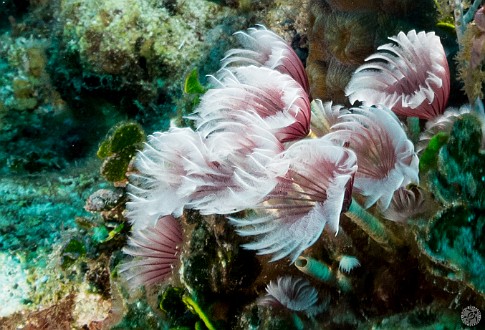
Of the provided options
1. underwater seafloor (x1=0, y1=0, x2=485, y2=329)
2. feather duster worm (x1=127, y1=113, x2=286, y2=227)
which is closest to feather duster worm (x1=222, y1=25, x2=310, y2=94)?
underwater seafloor (x1=0, y1=0, x2=485, y2=329)

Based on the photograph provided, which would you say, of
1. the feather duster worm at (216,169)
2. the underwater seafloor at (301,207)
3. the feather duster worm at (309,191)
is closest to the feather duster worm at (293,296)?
the underwater seafloor at (301,207)

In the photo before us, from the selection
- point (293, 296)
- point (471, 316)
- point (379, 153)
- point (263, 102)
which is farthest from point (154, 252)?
point (471, 316)

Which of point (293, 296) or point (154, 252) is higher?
point (293, 296)

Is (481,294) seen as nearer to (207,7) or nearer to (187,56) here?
(187,56)

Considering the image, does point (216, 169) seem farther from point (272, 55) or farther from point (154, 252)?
point (154, 252)

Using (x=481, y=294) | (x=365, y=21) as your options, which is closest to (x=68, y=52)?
(x=365, y=21)

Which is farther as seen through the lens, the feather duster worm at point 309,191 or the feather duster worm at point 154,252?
the feather duster worm at point 154,252

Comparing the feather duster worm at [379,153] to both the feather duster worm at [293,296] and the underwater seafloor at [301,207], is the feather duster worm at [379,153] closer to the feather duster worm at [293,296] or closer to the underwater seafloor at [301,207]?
the underwater seafloor at [301,207]
